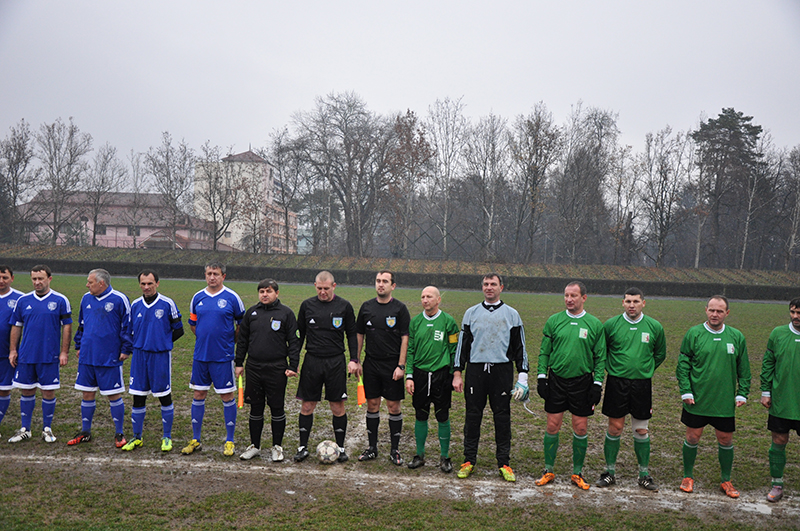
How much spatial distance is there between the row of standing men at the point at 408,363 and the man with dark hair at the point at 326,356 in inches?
0.5

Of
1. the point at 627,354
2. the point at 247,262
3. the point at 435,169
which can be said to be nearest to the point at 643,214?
the point at 435,169

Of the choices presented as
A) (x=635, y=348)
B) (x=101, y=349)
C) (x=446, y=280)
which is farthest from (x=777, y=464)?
(x=446, y=280)

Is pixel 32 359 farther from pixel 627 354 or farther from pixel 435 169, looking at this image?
pixel 435 169

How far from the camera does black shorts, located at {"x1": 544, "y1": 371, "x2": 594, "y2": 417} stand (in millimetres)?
5262

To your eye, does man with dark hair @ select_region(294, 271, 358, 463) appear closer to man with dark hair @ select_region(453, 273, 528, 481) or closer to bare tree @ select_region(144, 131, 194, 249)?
man with dark hair @ select_region(453, 273, 528, 481)

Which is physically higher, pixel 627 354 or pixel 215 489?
pixel 627 354

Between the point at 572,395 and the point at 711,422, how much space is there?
147 centimetres

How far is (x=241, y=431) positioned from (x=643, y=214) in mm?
52230

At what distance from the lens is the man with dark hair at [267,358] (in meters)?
5.73

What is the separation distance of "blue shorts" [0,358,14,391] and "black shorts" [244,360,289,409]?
3072 millimetres

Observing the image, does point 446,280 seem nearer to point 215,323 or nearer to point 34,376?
point 215,323

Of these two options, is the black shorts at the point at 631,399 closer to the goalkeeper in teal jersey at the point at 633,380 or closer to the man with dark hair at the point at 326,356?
the goalkeeper in teal jersey at the point at 633,380

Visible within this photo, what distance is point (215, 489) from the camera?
16.1ft

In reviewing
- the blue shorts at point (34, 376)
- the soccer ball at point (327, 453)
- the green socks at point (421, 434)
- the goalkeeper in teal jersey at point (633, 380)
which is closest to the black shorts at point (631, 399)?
the goalkeeper in teal jersey at point (633, 380)
